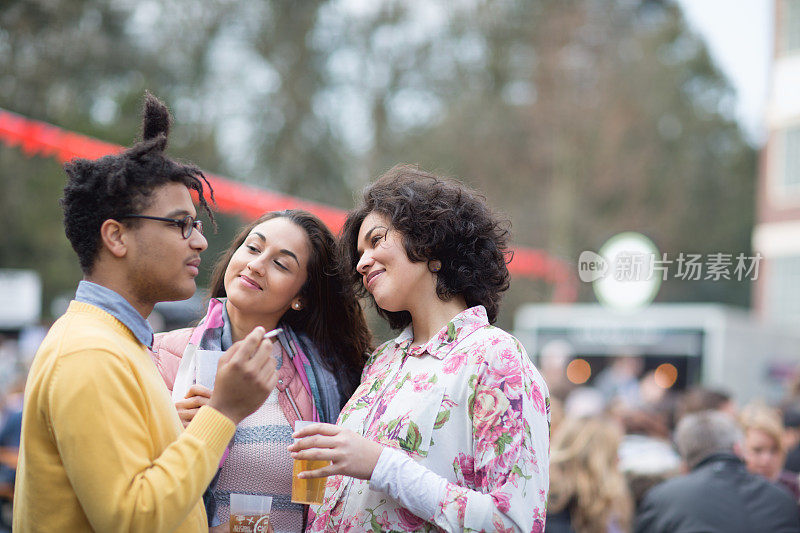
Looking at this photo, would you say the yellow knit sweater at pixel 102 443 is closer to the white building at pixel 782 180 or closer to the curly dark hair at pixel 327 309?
the curly dark hair at pixel 327 309

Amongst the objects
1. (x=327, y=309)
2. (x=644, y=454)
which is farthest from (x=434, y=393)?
(x=644, y=454)

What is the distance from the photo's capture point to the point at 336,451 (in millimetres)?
2096

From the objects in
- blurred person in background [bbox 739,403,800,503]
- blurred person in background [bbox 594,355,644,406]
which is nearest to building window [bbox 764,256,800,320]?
blurred person in background [bbox 594,355,644,406]

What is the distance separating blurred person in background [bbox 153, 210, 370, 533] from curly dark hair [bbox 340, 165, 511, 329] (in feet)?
1.09

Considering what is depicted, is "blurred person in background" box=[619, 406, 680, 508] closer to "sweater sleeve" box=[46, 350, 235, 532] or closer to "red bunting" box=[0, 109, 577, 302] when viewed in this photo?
"red bunting" box=[0, 109, 577, 302]

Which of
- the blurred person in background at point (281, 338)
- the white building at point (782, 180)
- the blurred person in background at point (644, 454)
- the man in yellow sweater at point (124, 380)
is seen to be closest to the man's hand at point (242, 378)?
the man in yellow sweater at point (124, 380)

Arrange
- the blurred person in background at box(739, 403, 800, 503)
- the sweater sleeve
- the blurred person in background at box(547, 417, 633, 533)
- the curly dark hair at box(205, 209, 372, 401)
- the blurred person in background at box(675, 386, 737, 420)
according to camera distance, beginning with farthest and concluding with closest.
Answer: the blurred person in background at box(675, 386, 737, 420)
the blurred person in background at box(739, 403, 800, 503)
the blurred person in background at box(547, 417, 633, 533)
the curly dark hair at box(205, 209, 372, 401)
the sweater sleeve

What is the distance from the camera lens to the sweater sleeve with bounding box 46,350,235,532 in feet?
5.66

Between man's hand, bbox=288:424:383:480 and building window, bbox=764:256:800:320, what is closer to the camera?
man's hand, bbox=288:424:383:480

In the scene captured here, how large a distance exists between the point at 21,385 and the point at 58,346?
7.20m

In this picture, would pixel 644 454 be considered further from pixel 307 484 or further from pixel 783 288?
pixel 783 288

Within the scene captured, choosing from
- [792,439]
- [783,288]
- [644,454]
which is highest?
[783,288]

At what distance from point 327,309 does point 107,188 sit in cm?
116

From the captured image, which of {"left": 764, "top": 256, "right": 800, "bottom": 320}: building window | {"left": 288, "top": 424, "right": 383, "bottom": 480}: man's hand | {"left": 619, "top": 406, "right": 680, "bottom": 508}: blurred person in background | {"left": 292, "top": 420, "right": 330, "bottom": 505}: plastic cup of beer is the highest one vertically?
{"left": 764, "top": 256, "right": 800, "bottom": 320}: building window
